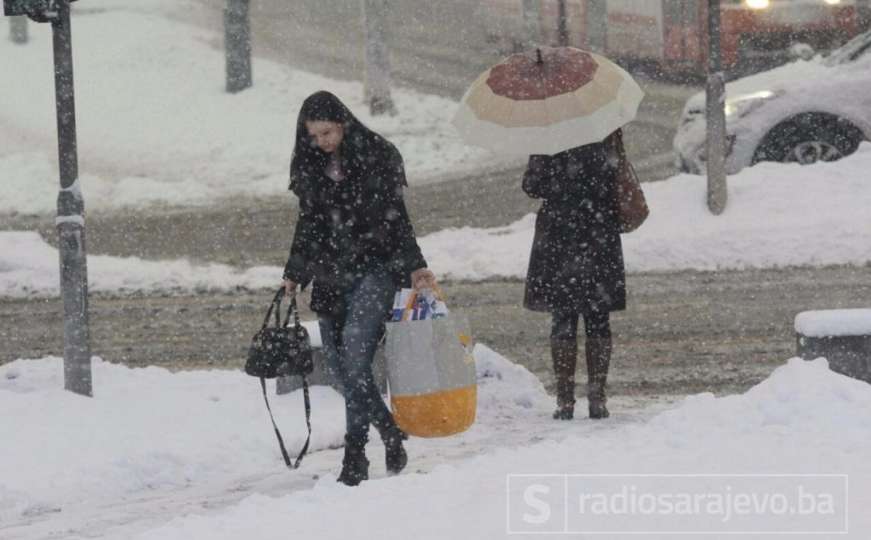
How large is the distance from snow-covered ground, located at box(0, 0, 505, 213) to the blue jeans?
12.7m

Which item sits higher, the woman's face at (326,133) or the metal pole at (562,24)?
the metal pole at (562,24)

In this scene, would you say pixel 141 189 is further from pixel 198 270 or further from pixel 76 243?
pixel 76 243

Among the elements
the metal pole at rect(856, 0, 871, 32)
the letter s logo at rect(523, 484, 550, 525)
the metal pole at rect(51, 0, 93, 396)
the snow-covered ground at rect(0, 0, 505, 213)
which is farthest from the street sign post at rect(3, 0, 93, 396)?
the metal pole at rect(856, 0, 871, 32)

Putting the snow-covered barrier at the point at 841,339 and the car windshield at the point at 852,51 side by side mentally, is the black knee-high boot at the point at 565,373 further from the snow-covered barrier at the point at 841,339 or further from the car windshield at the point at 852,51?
the car windshield at the point at 852,51

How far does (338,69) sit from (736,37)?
6144mm

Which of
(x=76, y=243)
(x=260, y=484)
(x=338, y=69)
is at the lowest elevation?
(x=260, y=484)

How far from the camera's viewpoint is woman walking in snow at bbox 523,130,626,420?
30.9 feet

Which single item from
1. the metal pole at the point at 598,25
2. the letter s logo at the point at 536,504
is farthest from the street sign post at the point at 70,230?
the metal pole at the point at 598,25

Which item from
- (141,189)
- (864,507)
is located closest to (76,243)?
(864,507)

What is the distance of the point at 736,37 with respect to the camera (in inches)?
1079

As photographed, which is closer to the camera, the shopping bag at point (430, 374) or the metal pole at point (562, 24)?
the shopping bag at point (430, 374)

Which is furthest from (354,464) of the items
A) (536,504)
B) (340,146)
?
(536,504)

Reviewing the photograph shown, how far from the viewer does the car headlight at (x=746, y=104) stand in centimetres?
1725

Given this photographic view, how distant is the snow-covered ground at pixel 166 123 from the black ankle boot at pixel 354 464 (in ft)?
42.0
